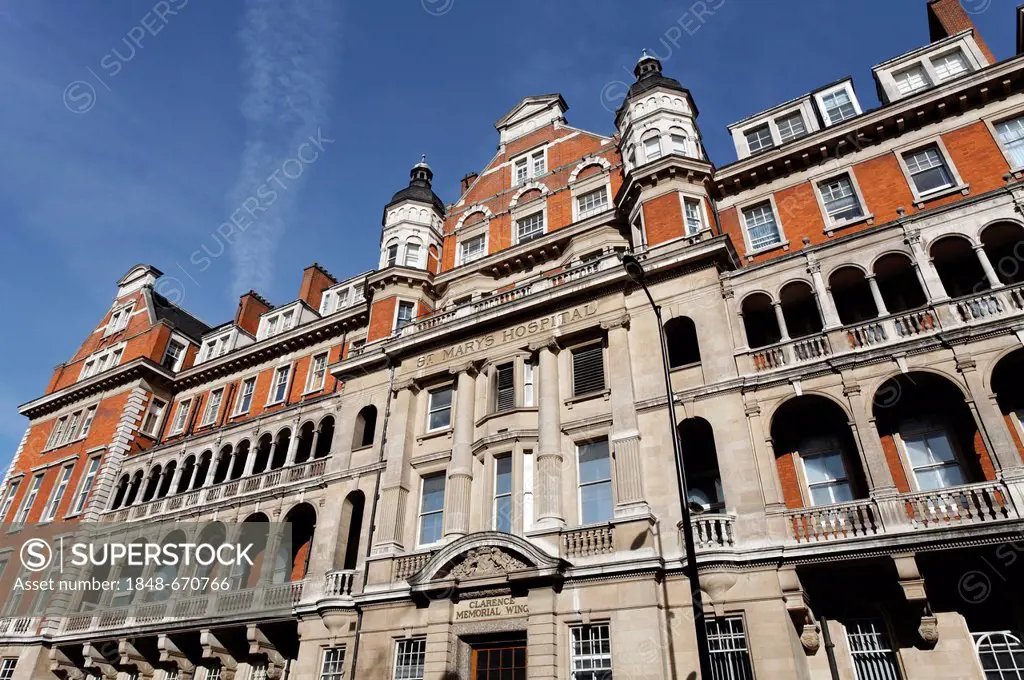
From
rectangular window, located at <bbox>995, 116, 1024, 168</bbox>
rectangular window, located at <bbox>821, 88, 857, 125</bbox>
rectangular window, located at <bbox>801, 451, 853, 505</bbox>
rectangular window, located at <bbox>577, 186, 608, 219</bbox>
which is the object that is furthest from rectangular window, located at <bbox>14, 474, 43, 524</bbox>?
rectangular window, located at <bbox>995, 116, 1024, 168</bbox>

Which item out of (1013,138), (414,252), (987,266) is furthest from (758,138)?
(414,252)

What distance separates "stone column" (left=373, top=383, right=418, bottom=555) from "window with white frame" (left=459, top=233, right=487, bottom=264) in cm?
891

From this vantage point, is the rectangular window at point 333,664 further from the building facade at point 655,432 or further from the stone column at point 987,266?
the stone column at point 987,266

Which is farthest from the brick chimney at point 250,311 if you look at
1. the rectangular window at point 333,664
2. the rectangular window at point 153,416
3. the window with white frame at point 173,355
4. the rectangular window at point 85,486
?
the rectangular window at point 333,664

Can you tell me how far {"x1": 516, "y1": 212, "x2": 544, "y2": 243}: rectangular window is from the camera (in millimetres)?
31172

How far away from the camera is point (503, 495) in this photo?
72.6 feet

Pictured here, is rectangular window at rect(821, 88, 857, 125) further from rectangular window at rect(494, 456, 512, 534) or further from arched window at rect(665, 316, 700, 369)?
rectangular window at rect(494, 456, 512, 534)

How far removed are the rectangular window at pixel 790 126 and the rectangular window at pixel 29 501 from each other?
45.5m

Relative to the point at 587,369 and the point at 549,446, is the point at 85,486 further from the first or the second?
the point at 587,369

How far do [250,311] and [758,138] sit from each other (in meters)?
32.7

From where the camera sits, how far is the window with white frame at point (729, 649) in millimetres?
16031

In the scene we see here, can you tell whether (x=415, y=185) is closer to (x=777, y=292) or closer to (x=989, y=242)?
(x=777, y=292)

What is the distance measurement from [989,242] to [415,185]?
2681 cm

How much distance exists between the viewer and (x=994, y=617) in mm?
15859
